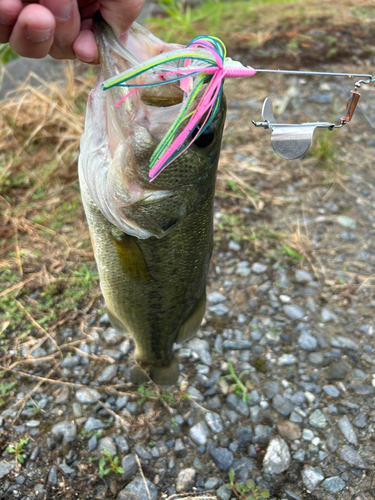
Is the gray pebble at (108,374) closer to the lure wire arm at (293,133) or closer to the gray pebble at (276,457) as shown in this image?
the gray pebble at (276,457)

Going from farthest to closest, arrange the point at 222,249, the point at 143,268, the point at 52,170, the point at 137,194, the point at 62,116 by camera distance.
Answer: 1. the point at 62,116
2. the point at 52,170
3. the point at 222,249
4. the point at 143,268
5. the point at 137,194

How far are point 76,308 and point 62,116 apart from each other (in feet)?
7.63

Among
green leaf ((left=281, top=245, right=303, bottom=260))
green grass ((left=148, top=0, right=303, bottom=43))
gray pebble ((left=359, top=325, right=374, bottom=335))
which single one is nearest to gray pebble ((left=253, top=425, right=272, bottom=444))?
gray pebble ((left=359, top=325, right=374, bottom=335))

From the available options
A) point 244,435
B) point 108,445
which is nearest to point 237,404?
point 244,435

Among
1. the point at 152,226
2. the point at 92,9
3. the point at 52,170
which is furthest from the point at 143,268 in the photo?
the point at 52,170

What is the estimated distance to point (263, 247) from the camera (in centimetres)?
339

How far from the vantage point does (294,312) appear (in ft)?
9.75

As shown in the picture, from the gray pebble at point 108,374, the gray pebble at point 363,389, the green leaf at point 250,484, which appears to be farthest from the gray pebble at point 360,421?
the gray pebble at point 108,374

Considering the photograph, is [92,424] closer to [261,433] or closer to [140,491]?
[140,491]

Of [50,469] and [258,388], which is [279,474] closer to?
[258,388]

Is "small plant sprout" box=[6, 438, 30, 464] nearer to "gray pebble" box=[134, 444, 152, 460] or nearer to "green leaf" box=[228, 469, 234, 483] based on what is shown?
"gray pebble" box=[134, 444, 152, 460]

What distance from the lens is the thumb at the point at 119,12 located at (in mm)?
1355

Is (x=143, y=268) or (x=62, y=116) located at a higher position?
(x=143, y=268)

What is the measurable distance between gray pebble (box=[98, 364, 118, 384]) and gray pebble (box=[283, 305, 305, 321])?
1.29m
